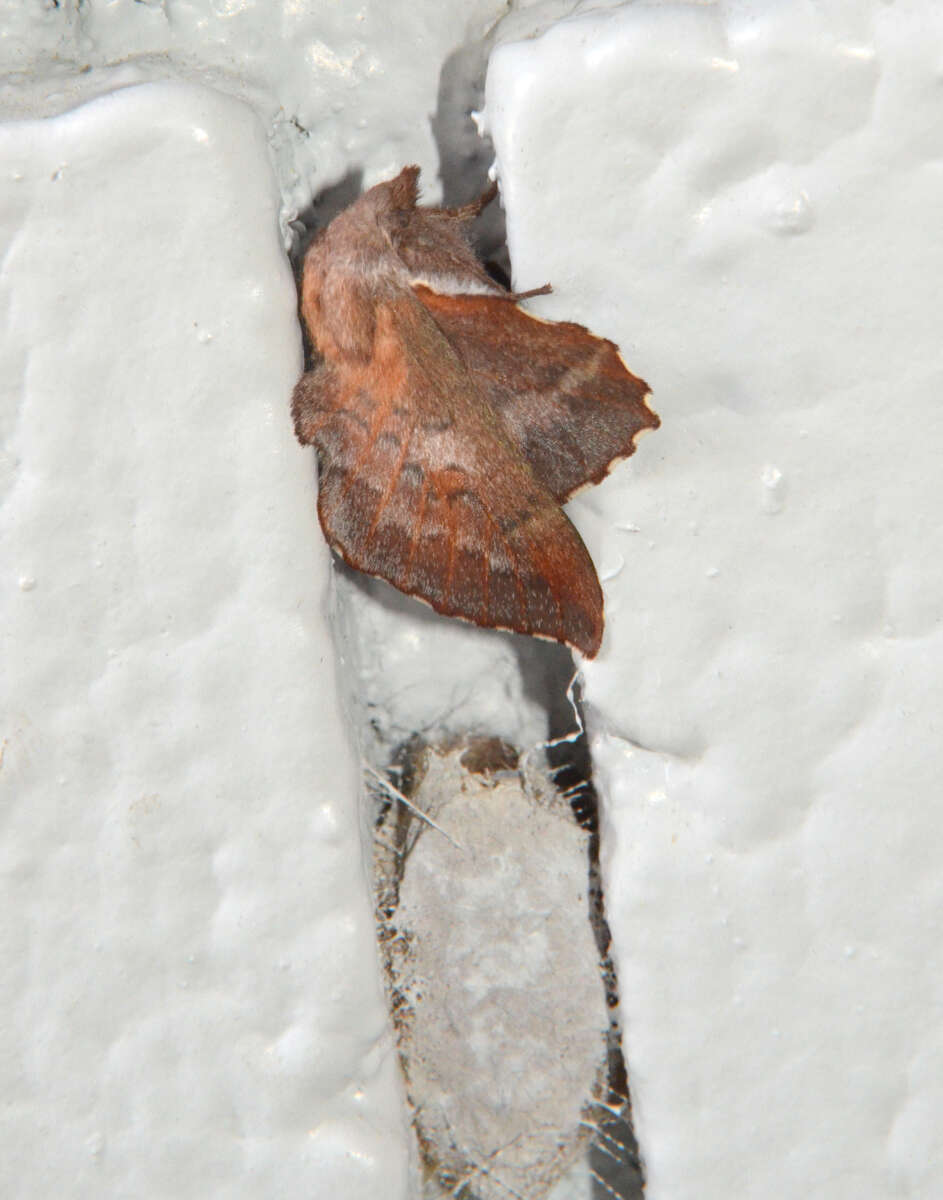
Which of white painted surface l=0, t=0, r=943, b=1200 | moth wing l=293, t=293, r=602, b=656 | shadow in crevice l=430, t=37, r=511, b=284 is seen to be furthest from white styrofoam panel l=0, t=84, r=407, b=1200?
shadow in crevice l=430, t=37, r=511, b=284

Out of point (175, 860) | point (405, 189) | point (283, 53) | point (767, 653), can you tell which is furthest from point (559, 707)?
point (283, 53)

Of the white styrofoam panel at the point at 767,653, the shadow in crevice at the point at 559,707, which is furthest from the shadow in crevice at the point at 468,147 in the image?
the white styrofoam panel at the point at 767,653

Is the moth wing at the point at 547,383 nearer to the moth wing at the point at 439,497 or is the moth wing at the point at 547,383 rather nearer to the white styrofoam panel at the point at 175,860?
the moth wing at the point at 439,497

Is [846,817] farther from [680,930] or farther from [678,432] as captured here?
[678,432]

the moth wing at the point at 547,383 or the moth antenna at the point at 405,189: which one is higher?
the moth antenna at the point at 405,189

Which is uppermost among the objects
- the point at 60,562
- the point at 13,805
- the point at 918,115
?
the point at 918,115

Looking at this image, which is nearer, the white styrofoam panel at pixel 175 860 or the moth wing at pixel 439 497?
the moth wing at pixel 439 497

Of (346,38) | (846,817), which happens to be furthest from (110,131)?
(846,817)

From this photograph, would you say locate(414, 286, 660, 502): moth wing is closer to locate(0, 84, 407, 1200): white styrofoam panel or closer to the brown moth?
the brown moth
